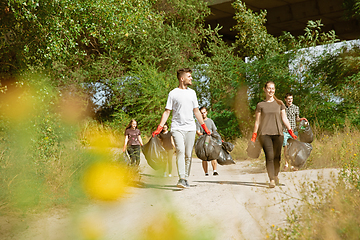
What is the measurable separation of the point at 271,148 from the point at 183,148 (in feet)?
4.74

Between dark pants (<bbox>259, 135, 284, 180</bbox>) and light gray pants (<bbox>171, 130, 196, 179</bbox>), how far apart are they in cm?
119

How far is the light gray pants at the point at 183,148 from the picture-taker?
5984mm

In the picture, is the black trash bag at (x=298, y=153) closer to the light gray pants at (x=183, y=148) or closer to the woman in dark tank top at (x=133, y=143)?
the light gray pants at (x=183, y=148)

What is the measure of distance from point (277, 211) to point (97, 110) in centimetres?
1539

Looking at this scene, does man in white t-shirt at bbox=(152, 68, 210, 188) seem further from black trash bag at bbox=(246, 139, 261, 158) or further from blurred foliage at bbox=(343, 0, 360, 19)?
blurred foliage at bbox=(343, 0, 360, 19)

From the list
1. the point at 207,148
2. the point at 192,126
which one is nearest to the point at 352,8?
the point at 207,148

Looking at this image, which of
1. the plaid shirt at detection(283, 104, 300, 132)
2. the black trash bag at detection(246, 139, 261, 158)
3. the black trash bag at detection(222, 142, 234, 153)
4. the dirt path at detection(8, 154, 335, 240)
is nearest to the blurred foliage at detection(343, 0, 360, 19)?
the plaid shirt at detection(283, 104, 300, 132)

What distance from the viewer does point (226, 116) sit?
1577 cm

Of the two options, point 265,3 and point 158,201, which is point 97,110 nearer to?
point 265,3

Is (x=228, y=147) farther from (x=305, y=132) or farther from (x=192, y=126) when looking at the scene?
(x=192, y=126)

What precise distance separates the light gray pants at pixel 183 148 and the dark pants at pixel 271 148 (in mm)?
1195

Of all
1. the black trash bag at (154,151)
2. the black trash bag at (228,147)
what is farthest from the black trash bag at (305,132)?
the black trash bag at (154,151)

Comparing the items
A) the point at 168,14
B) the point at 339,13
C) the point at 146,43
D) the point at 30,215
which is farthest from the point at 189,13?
the point at 30,215

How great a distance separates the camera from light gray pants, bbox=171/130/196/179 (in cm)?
598
